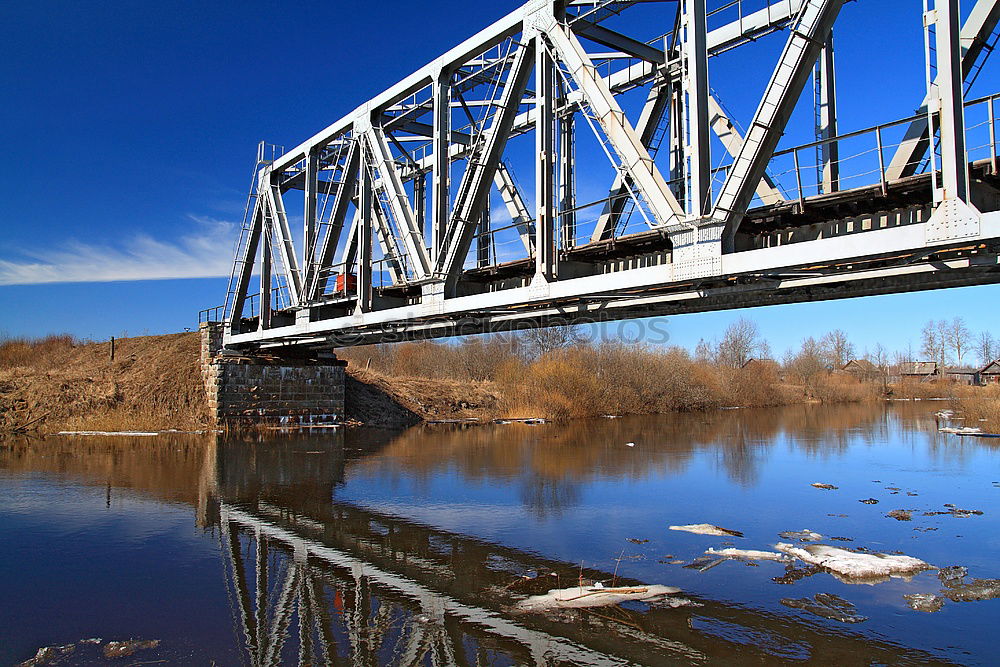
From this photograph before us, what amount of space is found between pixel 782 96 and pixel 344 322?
14.8 meters

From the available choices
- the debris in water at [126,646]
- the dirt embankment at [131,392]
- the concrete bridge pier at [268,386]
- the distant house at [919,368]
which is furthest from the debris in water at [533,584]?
the distant house at [919,368]

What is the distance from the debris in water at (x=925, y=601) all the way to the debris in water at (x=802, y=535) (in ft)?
9.43

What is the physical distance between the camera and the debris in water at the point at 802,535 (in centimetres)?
1195

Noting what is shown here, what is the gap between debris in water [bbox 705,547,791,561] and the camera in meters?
10.7

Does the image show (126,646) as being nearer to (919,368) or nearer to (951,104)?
(951,104)

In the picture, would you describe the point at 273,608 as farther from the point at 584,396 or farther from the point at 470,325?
the point at 584,396

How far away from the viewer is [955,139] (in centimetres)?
836

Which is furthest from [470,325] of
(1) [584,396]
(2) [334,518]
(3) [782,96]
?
(1) [584,396]

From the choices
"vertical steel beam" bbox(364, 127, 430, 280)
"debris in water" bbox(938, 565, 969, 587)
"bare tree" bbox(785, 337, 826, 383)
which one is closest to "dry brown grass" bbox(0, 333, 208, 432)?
"vertical steel beam" bbox(364, 127, 430, 280)

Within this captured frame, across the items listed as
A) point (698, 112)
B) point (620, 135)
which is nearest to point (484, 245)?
point (620, 135)

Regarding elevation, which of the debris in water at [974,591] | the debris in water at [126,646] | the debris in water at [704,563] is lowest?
the debris in water at [974,591]

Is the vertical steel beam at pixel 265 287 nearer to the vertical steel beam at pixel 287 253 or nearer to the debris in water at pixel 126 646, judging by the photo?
the vertical steel beam at pixel 287 253

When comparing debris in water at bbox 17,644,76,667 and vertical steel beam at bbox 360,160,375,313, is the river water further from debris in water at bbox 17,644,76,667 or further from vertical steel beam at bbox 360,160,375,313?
vertical steel beam at bbox 360,160,375,313

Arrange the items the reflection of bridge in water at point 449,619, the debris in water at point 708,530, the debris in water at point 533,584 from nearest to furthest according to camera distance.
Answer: the reflection of bridge in water at point 449,619 → the debris in water at point 533,584 → the debris in water at point 708,530
